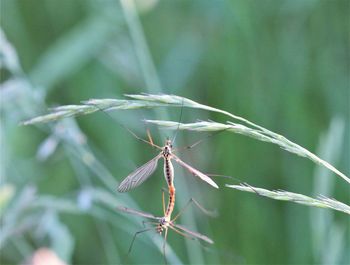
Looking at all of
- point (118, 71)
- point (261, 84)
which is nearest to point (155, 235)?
point (261, 84)

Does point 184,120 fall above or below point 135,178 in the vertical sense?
above

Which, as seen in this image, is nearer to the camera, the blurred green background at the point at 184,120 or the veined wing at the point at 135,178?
the veined wing at the point at 135,178

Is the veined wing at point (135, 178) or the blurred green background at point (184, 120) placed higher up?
the blurred green background at point (184, 120)

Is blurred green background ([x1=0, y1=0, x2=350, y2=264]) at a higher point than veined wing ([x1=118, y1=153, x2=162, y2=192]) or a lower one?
higher

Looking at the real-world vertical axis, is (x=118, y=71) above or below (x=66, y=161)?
above

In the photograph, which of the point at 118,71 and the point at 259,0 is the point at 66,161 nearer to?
the point at 118,71

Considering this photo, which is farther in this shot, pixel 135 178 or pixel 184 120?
pixel 184 120

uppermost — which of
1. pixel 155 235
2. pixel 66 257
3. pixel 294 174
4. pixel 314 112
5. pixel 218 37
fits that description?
pixel 218 37

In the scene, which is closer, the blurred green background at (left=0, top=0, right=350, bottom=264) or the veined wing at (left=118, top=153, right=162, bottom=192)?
the veined wing at (left=118, top=153, right=162, bottom=192)
